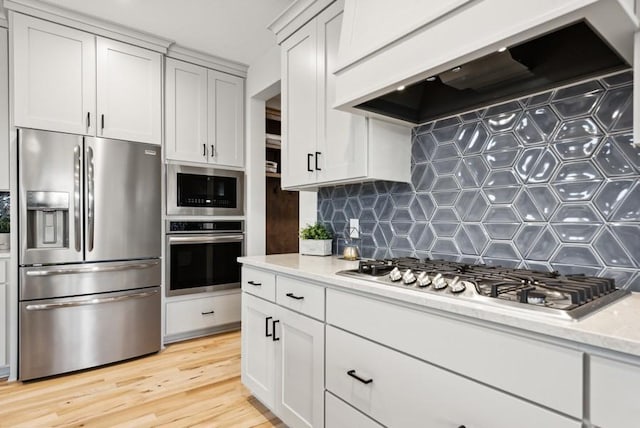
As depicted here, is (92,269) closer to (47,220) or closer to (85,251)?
(85,251)

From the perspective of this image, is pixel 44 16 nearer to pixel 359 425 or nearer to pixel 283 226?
pixel 283 226

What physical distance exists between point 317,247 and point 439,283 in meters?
1.24

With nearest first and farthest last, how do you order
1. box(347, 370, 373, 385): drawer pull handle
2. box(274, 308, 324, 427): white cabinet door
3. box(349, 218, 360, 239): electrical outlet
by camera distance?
box(347, 370, 373, 385): drawer pull handle → box(274, 308, 324, 427): white cabinet door → box(349, 218, 360, 239): electrical outlet

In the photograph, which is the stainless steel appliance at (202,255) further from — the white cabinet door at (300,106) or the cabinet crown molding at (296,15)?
the cabinet crown molding at (296,15)

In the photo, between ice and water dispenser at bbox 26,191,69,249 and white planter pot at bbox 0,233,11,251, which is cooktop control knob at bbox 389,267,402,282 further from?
white planter pot at bbox 0,233,11,251

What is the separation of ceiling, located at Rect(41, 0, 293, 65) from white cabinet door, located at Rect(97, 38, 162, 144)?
0.70ft

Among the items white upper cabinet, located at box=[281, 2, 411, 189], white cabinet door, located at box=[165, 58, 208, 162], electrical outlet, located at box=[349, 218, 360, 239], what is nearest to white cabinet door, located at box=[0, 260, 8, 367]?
white cabinet door, located at box=[165, 58, 208, 162]

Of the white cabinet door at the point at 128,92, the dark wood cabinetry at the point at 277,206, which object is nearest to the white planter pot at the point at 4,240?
the white cabinet door at the point at 128,92

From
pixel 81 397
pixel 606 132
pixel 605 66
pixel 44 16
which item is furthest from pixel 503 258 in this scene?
pixel 44 16

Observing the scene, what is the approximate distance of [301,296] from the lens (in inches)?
65.4

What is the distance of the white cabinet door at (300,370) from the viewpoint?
5.12 ft

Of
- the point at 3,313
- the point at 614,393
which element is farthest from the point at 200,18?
the point at 614,393

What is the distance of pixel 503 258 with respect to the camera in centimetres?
149

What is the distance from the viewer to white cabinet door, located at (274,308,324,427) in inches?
61.4
